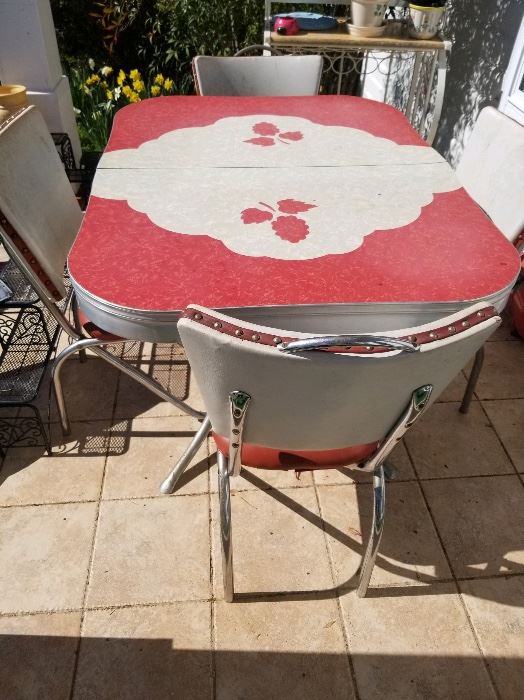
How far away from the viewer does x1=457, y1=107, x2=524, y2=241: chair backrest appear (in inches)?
A: 74.4

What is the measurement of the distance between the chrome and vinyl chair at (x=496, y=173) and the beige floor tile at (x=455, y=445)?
7 centimetres

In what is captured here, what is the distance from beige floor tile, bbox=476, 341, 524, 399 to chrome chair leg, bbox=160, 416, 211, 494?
1.21 metres

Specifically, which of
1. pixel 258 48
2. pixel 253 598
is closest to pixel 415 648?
pixel 253 598

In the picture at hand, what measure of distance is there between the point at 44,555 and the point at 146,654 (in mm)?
462

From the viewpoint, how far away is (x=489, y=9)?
3.12 metres

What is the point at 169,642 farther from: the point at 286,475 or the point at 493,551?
the point at 493,551

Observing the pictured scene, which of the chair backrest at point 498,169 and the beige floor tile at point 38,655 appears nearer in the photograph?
the beige floor tile at point 38,655

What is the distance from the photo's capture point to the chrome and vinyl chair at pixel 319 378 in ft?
2.98

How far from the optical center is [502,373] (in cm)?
239

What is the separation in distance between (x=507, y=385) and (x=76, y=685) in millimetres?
1966

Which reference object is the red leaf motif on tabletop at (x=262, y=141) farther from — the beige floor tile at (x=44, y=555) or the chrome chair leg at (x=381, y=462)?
the beige floor tile at (x=44, y=555)

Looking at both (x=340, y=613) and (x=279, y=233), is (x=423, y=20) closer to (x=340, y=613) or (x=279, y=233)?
(x=279, y=233)

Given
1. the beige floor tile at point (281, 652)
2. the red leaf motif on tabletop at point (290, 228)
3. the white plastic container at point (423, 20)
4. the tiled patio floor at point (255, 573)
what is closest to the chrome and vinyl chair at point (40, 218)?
the tiled patio floor at point (255, 573)

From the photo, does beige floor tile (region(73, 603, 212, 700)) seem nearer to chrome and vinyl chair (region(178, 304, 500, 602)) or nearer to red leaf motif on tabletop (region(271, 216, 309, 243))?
chrome and vinyl chair (region(178, 304, 500, 602))
